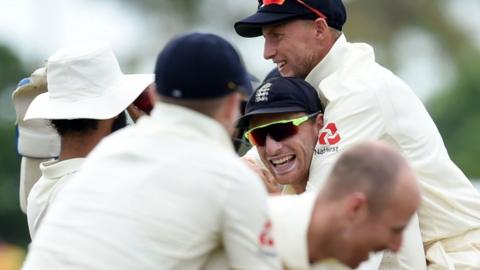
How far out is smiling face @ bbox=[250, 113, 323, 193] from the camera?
7.14 m

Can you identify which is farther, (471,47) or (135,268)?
(471,47)

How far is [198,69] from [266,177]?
1.95 m

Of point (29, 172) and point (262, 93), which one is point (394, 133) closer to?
point (262, 93)

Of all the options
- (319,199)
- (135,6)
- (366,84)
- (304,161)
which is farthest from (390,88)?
(135,6)

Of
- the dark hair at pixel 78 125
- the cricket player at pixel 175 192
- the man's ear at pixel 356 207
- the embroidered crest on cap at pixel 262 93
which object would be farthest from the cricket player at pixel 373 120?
the cricket player at pixel 175 192

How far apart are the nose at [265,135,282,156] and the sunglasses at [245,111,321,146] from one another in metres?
0.02

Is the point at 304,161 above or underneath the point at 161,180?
underneath

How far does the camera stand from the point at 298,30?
7441mm

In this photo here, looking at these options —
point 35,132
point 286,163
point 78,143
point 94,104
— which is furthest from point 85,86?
point 286,163

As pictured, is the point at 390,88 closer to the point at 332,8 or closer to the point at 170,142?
the point at 332,8

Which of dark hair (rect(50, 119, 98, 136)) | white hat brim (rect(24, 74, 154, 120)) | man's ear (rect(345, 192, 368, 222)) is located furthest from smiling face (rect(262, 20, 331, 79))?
man's ear (rect(345, 192, 368, 222))

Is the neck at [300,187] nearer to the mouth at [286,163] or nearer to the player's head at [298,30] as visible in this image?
the mouth at [286,163]

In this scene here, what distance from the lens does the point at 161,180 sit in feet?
17.1

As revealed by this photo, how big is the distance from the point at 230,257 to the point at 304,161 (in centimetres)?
190
